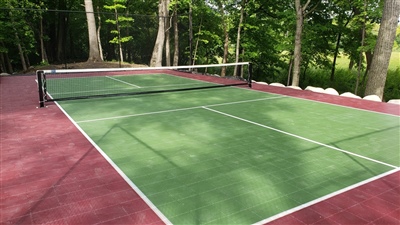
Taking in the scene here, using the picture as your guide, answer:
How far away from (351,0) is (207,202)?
17.3 m

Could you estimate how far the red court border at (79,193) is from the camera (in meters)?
3.21

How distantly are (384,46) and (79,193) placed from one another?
10963mm

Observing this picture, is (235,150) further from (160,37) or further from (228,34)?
(228,34)

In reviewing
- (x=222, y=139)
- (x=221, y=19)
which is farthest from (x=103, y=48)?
(x=222, y=139)

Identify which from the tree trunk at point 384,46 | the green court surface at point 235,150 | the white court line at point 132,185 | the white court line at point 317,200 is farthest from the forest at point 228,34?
the white court line at point 132,185

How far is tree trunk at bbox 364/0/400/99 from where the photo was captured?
10.3m

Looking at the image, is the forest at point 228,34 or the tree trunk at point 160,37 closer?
the forest at point 228,34

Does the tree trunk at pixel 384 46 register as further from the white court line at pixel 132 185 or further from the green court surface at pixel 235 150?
the white court line at pixel 132 185

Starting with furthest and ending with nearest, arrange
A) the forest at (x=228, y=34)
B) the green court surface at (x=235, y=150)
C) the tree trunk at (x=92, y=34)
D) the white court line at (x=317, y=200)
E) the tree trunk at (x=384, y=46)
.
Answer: the tree trunk at (x=92, y=34)
the forest at (x=228, y=34)
the tree trunk at (x=384, y=46)
the green court surface at (x=235, y=150)
the white court line at (x=317, y=200)

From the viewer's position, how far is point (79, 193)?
145 inches

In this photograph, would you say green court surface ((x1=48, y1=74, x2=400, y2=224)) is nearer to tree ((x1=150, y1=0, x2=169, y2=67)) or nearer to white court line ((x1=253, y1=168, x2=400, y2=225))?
white court line ((x1=253, y1=168, x2=400, y2=225))

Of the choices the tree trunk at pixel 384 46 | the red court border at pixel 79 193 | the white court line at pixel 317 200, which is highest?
the tree trunk at pixel 384 46

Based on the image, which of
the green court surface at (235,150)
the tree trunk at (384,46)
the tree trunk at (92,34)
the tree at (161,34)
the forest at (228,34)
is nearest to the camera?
the green court surface at (235,150)

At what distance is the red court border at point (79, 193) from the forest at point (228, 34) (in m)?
11.4
